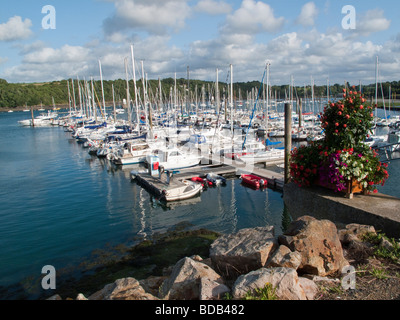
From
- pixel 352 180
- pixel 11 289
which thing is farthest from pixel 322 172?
pixel 11 289

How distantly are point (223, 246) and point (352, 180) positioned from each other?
13.3ft

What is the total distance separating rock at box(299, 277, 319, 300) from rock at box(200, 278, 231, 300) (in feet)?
4.25

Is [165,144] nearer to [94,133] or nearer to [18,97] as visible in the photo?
[94,133]

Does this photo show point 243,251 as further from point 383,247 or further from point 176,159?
point 176,159

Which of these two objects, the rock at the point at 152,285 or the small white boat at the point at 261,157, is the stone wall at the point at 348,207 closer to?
the rock at the point at 152,285

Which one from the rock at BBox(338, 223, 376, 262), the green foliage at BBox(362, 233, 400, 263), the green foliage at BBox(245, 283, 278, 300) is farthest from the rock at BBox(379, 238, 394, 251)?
the green foliage at BBox(245, 283, 278, 300)

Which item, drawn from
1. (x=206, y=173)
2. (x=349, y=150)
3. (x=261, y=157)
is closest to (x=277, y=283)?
(x=349, y=150)

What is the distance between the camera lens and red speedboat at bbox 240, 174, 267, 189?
24.5 metres

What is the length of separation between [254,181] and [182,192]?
20.2 feet

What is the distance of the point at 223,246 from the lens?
7.05 metres

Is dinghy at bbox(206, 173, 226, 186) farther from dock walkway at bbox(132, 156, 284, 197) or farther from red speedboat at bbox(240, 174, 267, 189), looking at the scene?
red speedboat at bbox(240, 174, 267, 189)

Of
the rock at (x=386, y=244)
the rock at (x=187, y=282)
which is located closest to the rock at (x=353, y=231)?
the rock at (x=386, y=244)

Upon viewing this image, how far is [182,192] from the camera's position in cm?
2236

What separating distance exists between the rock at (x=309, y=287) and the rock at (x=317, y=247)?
60cm
